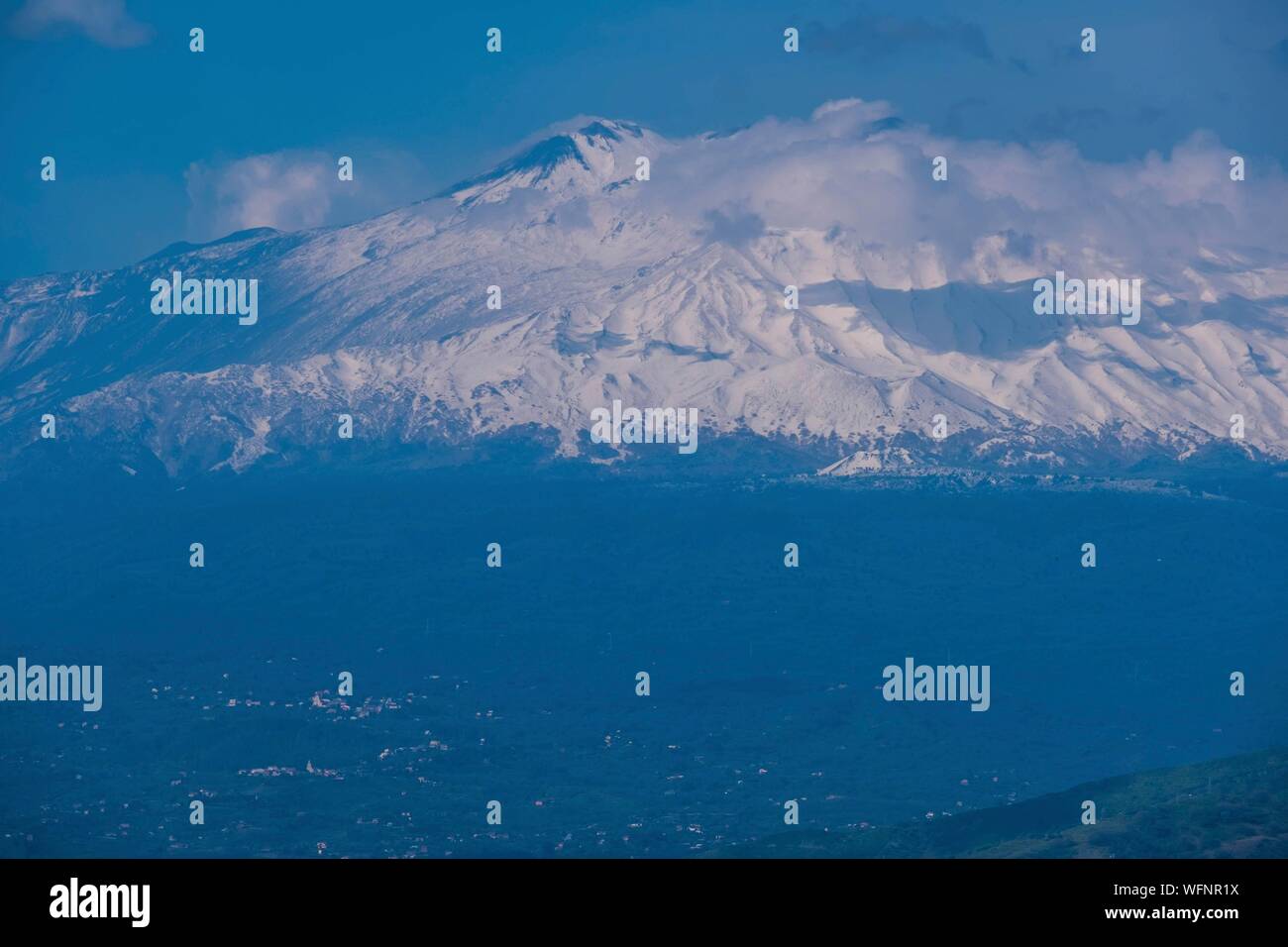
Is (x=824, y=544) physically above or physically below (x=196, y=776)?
above

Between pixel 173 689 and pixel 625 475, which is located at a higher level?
pixel 625 475

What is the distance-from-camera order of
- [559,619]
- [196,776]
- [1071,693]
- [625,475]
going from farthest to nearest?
[625,475] → [559,619] → [1071,693] → [196,776]

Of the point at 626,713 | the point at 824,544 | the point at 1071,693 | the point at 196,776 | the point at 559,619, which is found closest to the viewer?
the point at 196,776

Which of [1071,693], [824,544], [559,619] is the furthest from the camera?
[824,544]

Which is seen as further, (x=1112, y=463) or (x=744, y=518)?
(x=1112, y=463)

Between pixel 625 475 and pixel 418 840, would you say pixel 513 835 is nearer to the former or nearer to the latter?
pixel 418 840

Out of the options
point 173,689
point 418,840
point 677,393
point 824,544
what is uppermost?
point 677,393

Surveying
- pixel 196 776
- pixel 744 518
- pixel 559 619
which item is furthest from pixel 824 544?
pixel 196 776

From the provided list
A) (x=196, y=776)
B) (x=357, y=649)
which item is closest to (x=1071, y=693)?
(x=357, y=649)

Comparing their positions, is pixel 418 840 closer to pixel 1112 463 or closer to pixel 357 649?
pixel 357 649
